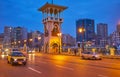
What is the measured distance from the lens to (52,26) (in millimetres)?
92000

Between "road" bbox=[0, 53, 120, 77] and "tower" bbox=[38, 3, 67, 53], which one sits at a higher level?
"tower" bbox=[38, 3, 67, 53]

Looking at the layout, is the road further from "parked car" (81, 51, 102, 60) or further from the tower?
the tower

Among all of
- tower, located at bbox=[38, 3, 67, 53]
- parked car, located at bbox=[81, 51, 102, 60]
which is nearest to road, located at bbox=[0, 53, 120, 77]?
parked car, located at bbox=[81, 51, 102, 60]

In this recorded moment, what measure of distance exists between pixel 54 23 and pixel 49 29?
10.7 ft

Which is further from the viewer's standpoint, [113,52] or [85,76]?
[113,52]

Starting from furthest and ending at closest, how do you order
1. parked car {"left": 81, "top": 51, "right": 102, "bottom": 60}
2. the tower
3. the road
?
the tower, parked car {"left": 81, "top": 51, "right": 102, "bottom": 60}, the road

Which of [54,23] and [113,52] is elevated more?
[54,23]

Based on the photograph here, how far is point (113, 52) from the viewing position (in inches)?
1927

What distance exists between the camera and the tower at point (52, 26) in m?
90.9

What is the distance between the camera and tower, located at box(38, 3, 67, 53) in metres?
90.9

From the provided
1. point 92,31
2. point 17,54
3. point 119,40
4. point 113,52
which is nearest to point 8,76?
point 17,54

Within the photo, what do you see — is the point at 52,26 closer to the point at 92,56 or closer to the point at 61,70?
the point at 92,56

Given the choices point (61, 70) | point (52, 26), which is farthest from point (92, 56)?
point (52, 26)

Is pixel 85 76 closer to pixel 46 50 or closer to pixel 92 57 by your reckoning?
pixel 92 57
